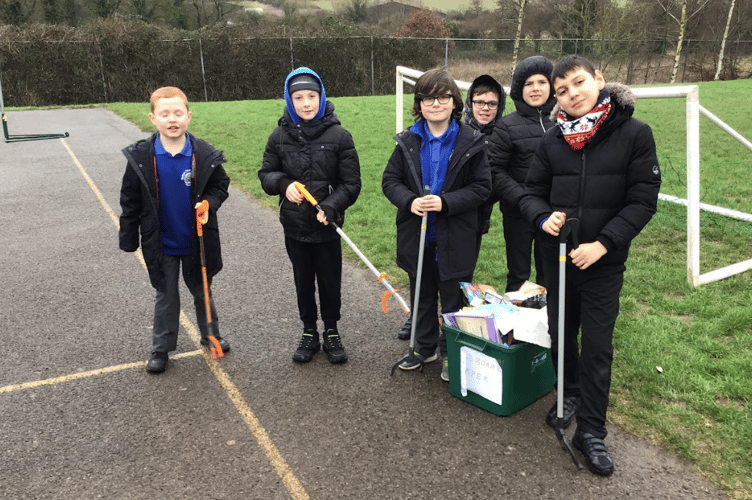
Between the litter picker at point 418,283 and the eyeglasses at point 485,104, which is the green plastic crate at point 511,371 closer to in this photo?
the litter picker at point 418,283

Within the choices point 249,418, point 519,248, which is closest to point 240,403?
point 249,418

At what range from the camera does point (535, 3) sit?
1754 inches

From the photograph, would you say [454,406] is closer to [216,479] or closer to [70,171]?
[216,479]

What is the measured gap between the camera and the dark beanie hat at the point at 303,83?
12.1 feet

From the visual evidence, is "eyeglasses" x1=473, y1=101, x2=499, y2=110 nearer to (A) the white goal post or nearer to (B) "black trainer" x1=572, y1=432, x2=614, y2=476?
(A) the white goal post

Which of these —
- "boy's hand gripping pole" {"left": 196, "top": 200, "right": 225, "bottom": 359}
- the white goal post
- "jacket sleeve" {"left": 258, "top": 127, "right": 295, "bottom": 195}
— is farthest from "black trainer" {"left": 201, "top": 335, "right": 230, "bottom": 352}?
the white goal post

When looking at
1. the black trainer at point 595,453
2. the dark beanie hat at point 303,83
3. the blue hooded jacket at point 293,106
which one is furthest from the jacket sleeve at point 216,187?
the black trainer at point 595,453

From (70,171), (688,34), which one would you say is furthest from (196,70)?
(688,34)

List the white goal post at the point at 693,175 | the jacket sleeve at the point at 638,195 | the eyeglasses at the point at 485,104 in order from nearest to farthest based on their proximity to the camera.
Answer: the jacket sleeve at the point at 638,195, the eyeglasses at the point at 485,104, the white goal post at the point at 693,175

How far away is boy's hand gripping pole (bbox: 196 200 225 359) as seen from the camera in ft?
12.7

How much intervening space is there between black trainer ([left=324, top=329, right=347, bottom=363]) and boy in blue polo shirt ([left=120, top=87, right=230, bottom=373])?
93cm

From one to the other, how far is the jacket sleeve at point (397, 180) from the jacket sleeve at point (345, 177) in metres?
0.24

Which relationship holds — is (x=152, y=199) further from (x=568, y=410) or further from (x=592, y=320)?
(x=568, y=410)

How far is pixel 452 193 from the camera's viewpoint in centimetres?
359
